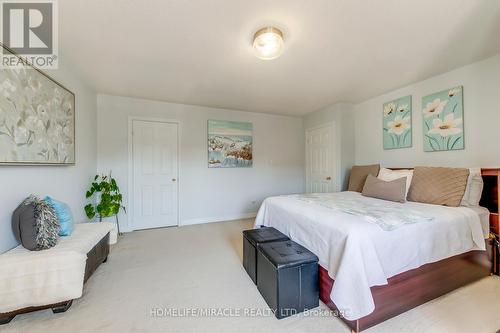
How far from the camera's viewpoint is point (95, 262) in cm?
202

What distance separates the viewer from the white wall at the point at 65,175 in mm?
1615

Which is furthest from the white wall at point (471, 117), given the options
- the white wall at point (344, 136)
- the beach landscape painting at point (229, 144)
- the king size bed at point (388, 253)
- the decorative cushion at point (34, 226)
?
the decorative cushion at point (34, 226)

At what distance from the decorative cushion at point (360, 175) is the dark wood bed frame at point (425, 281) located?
3.94 feet

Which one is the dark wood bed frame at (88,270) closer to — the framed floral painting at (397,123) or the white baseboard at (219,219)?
the white baseboard at (219,219)

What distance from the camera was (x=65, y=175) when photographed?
93.8 inches

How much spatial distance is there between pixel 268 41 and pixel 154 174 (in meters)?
2.94

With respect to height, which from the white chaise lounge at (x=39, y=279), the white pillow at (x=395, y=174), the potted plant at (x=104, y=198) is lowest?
the white chaise lounge at (x=39, y=279)

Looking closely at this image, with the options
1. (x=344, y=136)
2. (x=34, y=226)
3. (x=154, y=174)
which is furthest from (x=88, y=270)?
(x=344, y=136)

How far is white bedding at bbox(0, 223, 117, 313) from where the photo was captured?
1389mm

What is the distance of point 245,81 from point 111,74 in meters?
1.74

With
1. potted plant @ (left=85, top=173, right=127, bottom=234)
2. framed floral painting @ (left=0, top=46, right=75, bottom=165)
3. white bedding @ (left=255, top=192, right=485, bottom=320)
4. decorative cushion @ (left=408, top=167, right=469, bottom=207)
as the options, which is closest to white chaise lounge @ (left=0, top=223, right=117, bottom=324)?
framed floral painting @ (left=0, top=46, right=75, bottom=165)

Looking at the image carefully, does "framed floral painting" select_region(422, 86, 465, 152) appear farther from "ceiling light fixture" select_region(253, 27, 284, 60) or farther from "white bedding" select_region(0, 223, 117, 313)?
"white bedding" select_region(0, 223, 117, 313)

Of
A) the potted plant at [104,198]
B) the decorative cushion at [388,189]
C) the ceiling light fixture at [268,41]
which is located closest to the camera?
the ceiling light fixture at [268,41]

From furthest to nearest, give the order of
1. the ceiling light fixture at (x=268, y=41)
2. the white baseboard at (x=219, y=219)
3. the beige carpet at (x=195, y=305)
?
the white baseboard at (x=219, y=219)
the ceiling light fixture at (x=268, y=41)
the beige carpet at (x=195, y=305)
